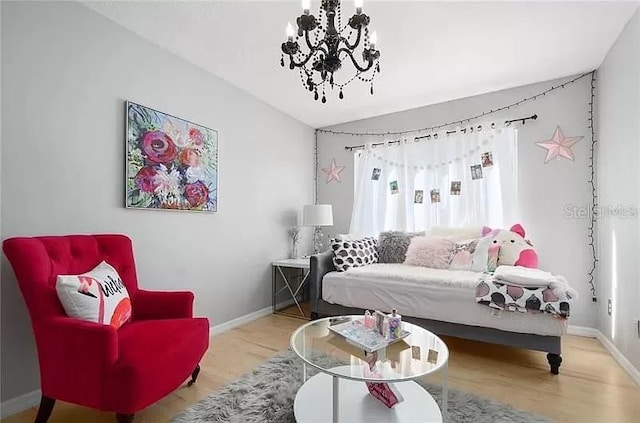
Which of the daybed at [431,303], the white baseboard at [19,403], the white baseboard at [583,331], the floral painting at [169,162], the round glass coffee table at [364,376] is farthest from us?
the white baseboard at [583,331]

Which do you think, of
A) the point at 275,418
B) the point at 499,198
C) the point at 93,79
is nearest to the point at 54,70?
the point at 93,79

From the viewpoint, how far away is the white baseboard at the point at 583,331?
2777 mm

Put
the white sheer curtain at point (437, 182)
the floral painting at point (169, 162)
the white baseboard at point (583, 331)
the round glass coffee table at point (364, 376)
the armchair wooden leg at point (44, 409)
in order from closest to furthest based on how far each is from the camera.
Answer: the round glass coffee table at point (364, 376), the armchair wooden leg at point (44, 409), the floral painting at point (169, 162), the white baseboard at point (583, 331), the white sheer curtain at point (437, 182)

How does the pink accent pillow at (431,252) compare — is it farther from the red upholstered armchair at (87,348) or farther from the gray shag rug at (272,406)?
the red upholstered armchair at (87,348)

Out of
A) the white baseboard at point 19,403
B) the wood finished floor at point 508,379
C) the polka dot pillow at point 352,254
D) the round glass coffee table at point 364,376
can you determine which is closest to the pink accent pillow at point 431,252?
the polka dot pillow at point 352,254

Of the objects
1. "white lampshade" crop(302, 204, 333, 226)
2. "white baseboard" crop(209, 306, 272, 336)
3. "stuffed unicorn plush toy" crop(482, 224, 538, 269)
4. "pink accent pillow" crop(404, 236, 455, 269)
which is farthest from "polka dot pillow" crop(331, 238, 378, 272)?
"stuffed unicorn plush toy" crop(482, 224, 538, 269)

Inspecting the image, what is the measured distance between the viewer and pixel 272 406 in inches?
67.1

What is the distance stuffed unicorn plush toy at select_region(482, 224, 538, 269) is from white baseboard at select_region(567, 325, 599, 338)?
0.68 metres

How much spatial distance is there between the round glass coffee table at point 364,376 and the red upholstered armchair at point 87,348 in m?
0.63

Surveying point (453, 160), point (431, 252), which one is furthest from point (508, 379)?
point (453, 160)

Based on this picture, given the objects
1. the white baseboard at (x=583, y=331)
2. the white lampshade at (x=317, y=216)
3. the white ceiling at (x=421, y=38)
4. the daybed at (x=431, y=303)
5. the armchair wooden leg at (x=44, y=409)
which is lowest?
the white baseboard at (x=583, y=331)

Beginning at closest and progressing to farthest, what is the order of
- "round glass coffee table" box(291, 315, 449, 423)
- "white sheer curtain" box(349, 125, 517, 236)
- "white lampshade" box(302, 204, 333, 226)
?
"round glass coffee table" box(291, 315, 449, 423), "white sheer curtain" box(349, 125, 517, 236), "white lampshade" box(302, 204, 333, 226)

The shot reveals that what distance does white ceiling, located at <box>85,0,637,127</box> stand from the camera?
201 cm

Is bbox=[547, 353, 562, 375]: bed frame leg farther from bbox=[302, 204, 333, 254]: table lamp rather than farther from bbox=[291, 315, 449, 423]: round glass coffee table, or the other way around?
bbox=[302, 204, 333, 254]: table lamp
